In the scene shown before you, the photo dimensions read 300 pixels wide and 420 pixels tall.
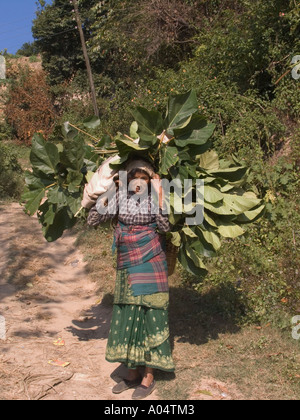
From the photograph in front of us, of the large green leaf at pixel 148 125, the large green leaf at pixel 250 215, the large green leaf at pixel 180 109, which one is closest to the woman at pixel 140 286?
the large green leaf at pixel 148 125

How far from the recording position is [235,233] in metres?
3.61

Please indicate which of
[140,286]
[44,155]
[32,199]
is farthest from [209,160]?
[32,199]

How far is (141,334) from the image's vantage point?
12.0ft

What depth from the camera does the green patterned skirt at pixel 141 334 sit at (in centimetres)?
361

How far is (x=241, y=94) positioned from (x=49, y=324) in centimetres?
552

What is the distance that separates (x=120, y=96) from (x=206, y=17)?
324 cm

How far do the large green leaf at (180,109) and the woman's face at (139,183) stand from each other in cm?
40

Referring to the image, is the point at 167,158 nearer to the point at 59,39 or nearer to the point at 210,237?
the point at 210,237

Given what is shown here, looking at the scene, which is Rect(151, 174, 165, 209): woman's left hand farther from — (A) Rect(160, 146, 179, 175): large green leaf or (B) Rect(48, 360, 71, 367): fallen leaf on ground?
(B) Rect(48, 360, 71, 367): fallen leaf on ground

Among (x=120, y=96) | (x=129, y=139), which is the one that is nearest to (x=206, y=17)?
(x=120, y=96)

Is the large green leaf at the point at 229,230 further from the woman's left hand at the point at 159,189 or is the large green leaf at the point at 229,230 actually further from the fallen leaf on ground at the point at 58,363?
the fallen leaf on ground at the point at 58,363

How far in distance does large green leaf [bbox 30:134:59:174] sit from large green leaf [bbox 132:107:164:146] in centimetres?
78

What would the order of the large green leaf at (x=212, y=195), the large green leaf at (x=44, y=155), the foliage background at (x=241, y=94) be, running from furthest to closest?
1. the foliage background at (x=241, y=94)
2. the large green leaf at (x=44, y=155)
3. the large green leaf at (x=212, y=195)

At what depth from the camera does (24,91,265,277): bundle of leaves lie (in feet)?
11.0
